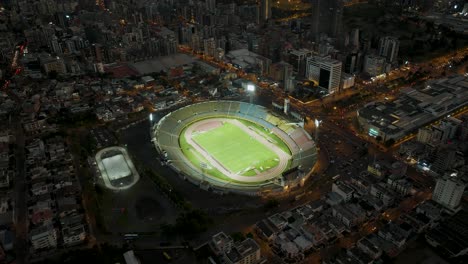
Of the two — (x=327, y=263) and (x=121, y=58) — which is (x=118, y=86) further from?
(x=327, y=263)

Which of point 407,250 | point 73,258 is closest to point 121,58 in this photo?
point 73,258

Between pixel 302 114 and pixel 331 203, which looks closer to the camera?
pixel 331 203

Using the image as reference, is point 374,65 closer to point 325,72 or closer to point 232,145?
point 325,72

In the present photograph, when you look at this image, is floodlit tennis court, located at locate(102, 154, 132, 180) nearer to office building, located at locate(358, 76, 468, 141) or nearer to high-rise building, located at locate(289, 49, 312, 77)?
office building, located at locate(358, 76, 468, 141)

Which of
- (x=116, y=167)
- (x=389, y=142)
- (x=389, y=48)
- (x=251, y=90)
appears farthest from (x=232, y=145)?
(x=389, y=48)

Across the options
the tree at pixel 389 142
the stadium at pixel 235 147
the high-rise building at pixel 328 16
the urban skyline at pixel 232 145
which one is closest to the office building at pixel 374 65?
the urban skyline at pixel 232 145

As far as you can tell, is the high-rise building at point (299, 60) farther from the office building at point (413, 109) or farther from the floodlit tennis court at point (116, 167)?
the floodlit tennis court at point (116, 167)

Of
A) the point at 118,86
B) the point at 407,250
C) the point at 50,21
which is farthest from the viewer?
Answer: the point at 50,21
